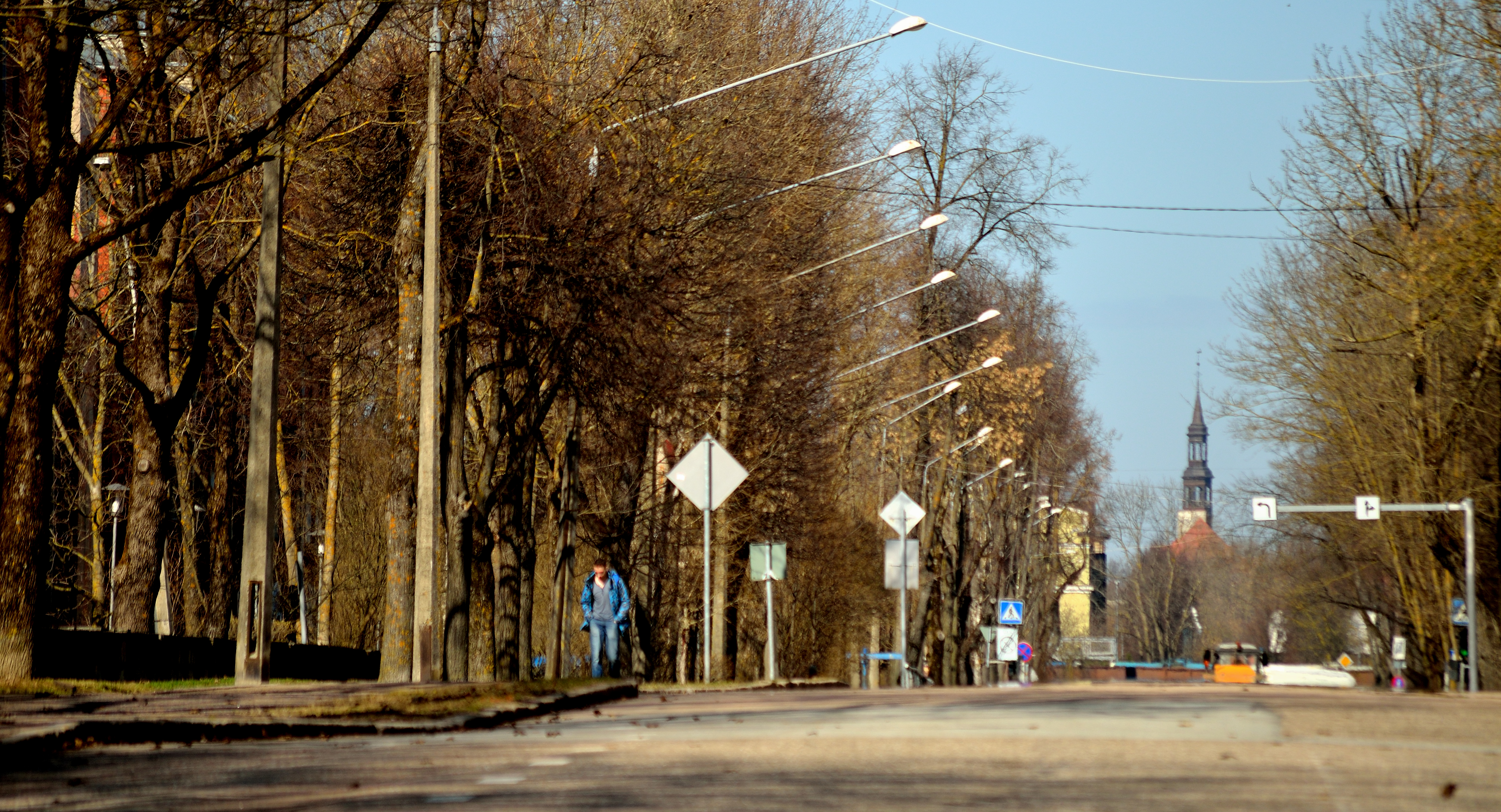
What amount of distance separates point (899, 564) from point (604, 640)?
8905mm

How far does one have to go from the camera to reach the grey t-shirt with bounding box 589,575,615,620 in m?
24.3

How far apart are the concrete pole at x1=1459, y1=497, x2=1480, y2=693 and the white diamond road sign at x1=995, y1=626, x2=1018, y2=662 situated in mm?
12035

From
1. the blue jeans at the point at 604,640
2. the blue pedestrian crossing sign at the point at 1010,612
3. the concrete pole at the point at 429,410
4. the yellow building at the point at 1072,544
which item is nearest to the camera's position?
the concrete pole at the point at 429,410

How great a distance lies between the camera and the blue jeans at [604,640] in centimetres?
2447

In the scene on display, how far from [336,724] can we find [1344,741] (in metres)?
6.56

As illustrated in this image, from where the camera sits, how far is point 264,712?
499 inches

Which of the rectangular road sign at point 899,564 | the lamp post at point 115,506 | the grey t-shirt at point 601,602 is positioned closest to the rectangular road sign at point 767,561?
the grey t-shirt at point 601,602

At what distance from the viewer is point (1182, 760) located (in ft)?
30.4

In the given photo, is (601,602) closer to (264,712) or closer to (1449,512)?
(264,712)

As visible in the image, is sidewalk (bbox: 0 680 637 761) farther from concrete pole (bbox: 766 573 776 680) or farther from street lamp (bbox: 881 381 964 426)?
street lamp (bbox: 881 381 964 426)

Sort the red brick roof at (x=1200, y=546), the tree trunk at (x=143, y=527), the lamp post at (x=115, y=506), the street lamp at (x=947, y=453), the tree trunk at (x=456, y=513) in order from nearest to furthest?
the tree trunk at (x=456, y=513), the tree trunk at (x=143, y=527), the street lamp at (x=947, y=453), the lamp post at (x=115, y=506), the red brick roof at (x=1200, y=546)

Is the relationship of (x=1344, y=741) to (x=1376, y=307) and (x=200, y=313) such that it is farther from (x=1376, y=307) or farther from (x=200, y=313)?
(x=1376, y=307)

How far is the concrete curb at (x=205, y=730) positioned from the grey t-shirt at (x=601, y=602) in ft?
28.7

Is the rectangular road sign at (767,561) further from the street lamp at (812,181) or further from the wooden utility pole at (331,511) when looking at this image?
the wooden utility pole at (331,511)
